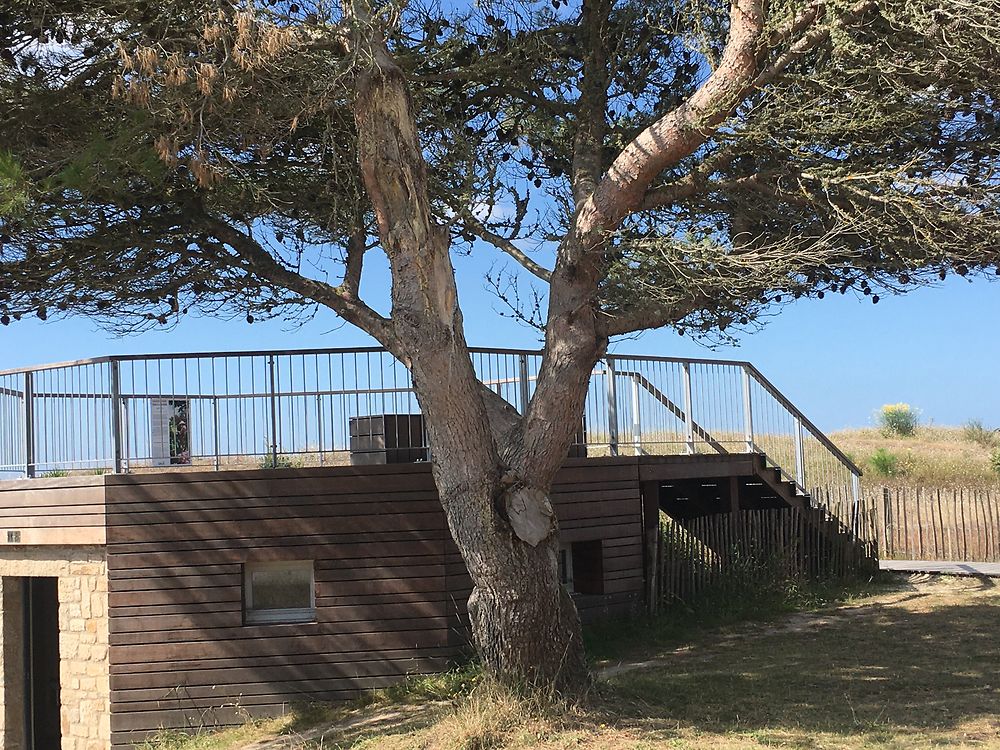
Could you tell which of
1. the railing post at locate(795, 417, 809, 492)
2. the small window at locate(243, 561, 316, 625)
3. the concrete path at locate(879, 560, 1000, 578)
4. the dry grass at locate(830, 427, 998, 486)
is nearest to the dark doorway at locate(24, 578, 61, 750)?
the small window at locate(243, 561, 316, 625)

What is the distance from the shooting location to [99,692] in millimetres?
11492

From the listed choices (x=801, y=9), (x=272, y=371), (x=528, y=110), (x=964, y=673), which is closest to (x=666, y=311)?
(x=801, y=9)

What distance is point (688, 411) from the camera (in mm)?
15023

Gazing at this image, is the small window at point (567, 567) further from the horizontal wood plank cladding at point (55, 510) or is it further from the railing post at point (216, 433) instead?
the horizontal wood plank cladding at point (55, 510)

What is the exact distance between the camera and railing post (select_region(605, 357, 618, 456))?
13.8m

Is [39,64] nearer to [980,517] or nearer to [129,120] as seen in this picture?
[129,120]

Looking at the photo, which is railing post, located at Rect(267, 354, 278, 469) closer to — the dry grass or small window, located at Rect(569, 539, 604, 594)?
small window, located at Rect(569, 539, 604, 594)

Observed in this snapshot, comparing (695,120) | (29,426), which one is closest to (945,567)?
(695,120)

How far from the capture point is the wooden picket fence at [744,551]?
48.3 feet

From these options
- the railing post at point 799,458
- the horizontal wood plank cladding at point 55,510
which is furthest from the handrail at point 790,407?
the horizontal wood plank cladding at point 55,510

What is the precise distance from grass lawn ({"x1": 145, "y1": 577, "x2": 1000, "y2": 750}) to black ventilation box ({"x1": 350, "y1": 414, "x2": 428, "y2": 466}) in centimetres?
254

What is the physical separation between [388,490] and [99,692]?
383 centimetres

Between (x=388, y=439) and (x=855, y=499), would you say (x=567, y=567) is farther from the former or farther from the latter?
(x=855, y=499)

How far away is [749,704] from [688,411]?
572cm
